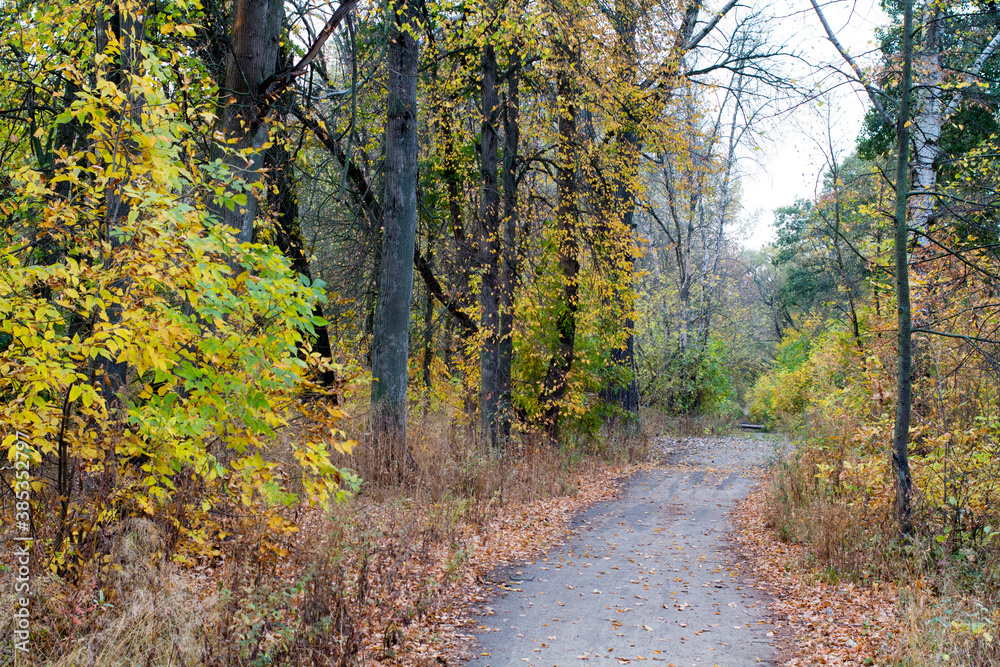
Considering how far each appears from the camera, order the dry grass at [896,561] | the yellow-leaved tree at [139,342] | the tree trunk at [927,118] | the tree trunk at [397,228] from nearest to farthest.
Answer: the yellow-leaved tree at [139,342] < the dry grass at [896,561] < the tree trunk at [927,118] < the tree trunk at [397,228]

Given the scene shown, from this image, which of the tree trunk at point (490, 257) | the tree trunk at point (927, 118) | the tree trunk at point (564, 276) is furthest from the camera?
the tree trunk at point (564, 276)

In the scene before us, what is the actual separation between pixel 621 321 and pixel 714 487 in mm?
4173

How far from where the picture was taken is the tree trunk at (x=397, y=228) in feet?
30.7

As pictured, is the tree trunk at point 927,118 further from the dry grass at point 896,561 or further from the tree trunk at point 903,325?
the dry grass at point 896,561

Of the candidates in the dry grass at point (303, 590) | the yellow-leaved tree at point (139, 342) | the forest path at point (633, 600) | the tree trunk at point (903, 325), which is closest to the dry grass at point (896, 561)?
the tree trunk at point (903, 325)

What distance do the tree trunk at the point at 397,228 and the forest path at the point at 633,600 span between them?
3464mm

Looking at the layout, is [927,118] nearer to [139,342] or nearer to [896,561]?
[896,561]

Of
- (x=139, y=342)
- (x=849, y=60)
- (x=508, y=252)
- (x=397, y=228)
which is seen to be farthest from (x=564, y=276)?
(x=139, y=342)

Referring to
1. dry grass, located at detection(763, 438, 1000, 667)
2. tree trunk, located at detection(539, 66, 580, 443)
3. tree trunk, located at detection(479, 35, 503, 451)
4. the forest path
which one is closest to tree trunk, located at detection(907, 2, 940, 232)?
dry grass, located at detection(763, 438, 1000, 667)

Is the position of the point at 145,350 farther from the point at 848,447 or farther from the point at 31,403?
the point at 848,447

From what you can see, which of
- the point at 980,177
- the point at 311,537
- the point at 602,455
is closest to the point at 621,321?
the point at 602,455

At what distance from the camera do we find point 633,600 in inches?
247

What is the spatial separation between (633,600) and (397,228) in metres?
6.17

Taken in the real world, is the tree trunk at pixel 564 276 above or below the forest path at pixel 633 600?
above
